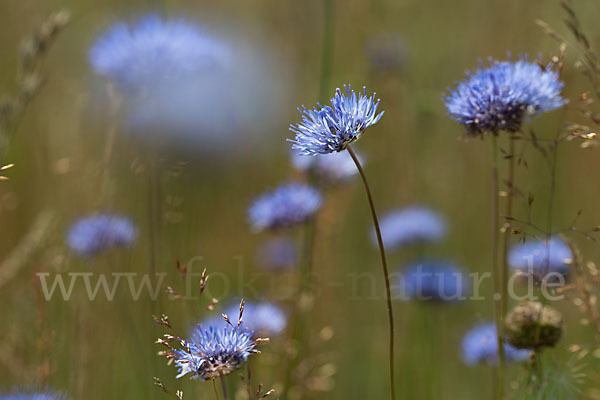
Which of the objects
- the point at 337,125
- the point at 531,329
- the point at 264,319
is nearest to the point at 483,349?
the point at 531,329

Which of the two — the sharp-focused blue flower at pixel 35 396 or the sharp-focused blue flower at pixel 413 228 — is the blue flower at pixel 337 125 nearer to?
the sharp-focused blue flower at pixel 35 396

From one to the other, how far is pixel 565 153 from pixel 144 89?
99.8 inches

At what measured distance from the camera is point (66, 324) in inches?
106

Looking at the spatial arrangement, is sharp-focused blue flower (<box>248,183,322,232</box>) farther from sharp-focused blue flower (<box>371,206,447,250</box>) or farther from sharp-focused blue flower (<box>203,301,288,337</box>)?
sharp-focused blue flower (<box>371,206,447,250</box>)

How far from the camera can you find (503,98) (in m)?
1.41

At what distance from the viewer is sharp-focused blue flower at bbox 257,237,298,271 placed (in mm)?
3035

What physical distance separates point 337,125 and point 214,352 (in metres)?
0.45

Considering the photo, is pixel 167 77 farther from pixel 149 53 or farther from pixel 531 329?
pixel 531 329

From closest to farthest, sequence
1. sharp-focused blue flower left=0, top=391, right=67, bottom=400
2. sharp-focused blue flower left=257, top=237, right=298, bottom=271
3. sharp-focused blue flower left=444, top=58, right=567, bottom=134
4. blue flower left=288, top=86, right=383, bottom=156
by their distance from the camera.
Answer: blue flower left=288, top=86, right=383, bottom=156 → sharp-focused blue flower left=444, top=58, right=567, bottom=134 → sharp-focused blue flower left=0, top=391, right=67, bottom=400 → sharp-focused blue flower left=257, top=237, right=298, bottom=271

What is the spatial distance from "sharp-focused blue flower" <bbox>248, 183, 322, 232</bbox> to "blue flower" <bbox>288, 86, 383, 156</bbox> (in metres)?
1.07

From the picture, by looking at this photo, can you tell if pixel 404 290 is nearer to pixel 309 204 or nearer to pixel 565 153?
pixel 309 204

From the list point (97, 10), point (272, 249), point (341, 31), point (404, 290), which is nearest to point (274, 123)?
point (341, 31)

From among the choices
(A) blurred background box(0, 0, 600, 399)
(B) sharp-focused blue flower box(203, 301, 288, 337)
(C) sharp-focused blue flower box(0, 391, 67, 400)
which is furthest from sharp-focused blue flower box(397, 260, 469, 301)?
(C) sharp-focused blue flower box(0, 391, 67, 400)

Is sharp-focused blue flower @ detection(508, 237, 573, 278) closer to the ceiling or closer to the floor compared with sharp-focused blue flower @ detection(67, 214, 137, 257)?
→ closer to the floor
